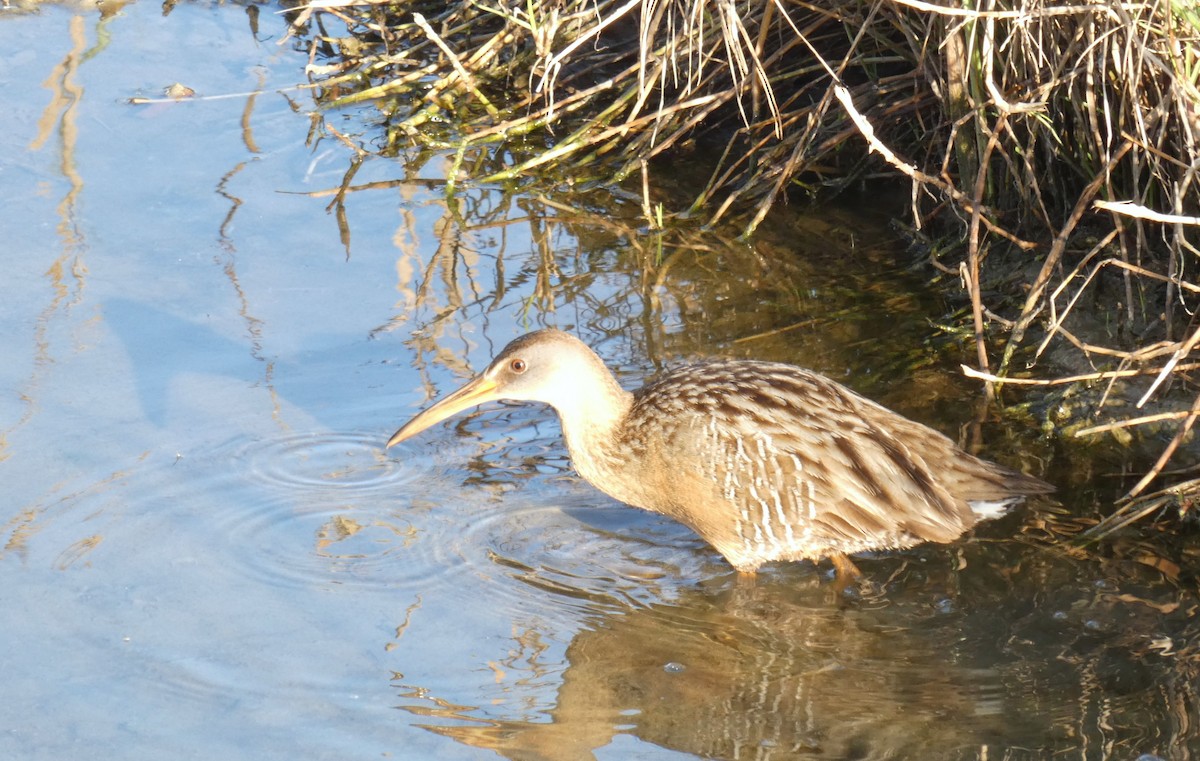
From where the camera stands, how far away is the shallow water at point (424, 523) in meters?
3.68

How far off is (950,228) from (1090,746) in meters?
2.72

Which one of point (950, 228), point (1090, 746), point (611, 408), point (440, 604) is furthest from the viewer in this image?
point (950, 228)

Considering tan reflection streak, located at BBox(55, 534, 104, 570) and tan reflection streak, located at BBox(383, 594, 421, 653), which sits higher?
tan reflection streak, located at BBox(55, 534, 104, 570)

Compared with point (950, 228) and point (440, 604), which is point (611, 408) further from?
point (950, 228)

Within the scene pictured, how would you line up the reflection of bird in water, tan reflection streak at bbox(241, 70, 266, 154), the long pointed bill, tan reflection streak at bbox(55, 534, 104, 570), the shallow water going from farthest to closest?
tan reflection streak at bbox(241, 70, 266, 154) → the long pointed bill → the reflection of bird in water → tan reflection streak at bbox(55, 534, 104, 570) → the shallow water

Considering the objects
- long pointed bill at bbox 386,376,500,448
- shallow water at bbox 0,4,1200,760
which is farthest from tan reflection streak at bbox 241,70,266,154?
long pointed bill at bbox 386,376,500,448

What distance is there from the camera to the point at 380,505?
4.66m

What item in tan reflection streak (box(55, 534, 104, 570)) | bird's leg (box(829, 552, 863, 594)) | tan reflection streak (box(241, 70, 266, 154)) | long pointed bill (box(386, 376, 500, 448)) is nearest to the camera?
tan reflection streak (box(55, 534, 104, 570))

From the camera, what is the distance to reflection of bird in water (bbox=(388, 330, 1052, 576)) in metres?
4.32

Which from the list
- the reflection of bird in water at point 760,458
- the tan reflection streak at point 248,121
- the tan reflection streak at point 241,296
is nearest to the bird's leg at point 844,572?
the reflection of bird in water at point 760,458

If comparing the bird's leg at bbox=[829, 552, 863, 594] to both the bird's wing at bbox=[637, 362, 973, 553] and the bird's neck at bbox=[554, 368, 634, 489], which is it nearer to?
the bird's wing at bbox=[637, 362, 973, 553]

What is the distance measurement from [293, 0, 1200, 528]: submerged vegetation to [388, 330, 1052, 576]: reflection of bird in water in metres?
0.36

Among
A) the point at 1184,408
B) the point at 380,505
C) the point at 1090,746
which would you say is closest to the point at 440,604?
the point at 380,505

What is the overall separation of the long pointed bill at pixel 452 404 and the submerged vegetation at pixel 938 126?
1397 millimetres
